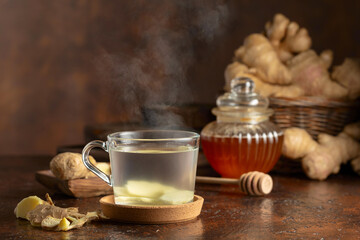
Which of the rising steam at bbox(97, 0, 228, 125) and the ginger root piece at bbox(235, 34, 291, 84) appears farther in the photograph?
the rising steam at bbox(97, 0, 228, 125)

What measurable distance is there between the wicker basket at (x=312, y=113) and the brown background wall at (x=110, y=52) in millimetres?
660

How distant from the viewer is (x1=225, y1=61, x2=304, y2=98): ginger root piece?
5.22 ft

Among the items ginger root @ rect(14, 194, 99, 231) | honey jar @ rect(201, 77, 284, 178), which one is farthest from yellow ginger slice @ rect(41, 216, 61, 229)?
honey jar @ rect(201, 77, 284, 178)

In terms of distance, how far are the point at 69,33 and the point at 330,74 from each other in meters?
1.19

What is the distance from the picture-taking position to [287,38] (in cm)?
167

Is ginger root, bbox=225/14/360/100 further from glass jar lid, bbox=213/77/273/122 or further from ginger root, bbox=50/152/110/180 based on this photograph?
ginger root, bbox=50/152/110/180

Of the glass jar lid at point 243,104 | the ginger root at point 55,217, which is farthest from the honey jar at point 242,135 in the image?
the ginger root at point 55,217

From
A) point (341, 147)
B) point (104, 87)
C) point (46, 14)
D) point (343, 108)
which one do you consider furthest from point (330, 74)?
point (46, 14)

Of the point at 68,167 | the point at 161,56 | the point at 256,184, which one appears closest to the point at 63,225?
the point at 68,167

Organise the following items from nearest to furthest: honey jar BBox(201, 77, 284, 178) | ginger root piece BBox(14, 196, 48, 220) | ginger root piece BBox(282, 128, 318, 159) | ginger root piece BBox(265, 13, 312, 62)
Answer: ginger root piece BBox(14, 196, 48, 220)
honey jar BBox(201, 77, 284, 178)
ginger root piece BBox(282, 128, 318, 159)
ginger root piece BBox(265, 13, 312, 62)

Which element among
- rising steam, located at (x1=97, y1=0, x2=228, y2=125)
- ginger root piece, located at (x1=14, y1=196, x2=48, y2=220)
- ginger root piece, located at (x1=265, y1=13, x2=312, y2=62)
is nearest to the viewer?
ginger root piece, located at (x1=14, y1=196, x2=48, y2=220)

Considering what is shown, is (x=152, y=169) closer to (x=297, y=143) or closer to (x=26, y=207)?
(x=26, y=207)

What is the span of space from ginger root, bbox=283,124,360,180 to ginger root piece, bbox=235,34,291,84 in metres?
0.16

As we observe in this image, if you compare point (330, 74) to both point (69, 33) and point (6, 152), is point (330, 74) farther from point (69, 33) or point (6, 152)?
point (6, 152)
